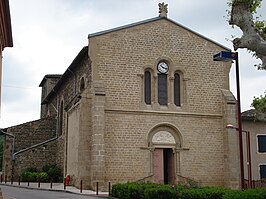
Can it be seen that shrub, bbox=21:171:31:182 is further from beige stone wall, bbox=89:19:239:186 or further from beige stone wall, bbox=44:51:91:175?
beige stone wall, bbox=89:19:239:186

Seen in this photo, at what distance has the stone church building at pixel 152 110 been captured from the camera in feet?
81.3

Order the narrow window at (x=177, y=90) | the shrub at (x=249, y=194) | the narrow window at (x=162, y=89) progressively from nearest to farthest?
the shrub at (x=249, y=194), the narrow window at (x=162, y=89), the narrow window at (x=177, y=90)

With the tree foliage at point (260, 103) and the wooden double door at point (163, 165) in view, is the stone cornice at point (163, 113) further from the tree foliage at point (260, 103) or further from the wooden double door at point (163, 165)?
the tree foliage at point (260, 103)

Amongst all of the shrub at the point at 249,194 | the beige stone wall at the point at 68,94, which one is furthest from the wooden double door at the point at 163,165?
the shrub at the point at 249,194

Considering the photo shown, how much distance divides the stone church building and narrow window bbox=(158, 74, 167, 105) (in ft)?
0.21

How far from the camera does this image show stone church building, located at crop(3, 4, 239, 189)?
24781 millimetres

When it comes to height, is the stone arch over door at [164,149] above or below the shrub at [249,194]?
above

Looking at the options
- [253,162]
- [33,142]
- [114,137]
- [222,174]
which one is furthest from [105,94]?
[33,142]

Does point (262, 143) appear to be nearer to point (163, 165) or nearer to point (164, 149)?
point (164, 149)

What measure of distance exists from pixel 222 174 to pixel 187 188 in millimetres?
11089

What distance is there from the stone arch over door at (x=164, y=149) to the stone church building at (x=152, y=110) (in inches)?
2.4

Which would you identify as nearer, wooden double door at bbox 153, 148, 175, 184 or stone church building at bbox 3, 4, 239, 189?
stone church building at bbox 3, 4, 239, 189

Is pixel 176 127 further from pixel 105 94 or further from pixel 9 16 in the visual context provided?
pixel 9 16

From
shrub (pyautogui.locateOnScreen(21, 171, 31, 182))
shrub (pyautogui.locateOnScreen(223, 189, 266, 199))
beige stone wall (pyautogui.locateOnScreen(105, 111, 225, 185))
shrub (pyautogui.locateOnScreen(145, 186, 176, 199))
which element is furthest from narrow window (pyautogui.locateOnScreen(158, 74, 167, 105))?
shrub (pyautogui.locateOnScreen(223, 189, 266, 199))
